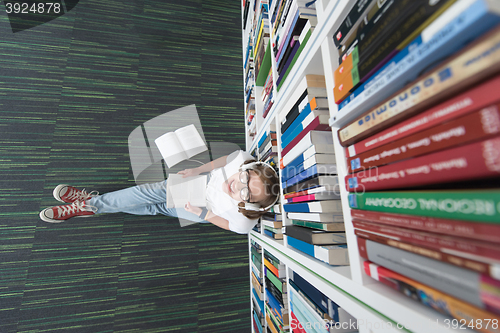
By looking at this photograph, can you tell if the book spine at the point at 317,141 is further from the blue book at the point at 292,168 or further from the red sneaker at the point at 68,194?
the red sneaker at the point at 68,194

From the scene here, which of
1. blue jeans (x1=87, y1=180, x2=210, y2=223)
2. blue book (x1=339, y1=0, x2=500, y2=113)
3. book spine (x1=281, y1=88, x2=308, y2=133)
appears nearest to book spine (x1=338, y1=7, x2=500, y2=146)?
blue book (x1=339, y1=0, x2=500, y2=113)

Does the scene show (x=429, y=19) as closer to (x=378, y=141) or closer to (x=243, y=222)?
(x=378, y=141)

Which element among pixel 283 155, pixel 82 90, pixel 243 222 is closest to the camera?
pixel 283 155

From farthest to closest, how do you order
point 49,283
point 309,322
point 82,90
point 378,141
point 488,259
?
point 82,90, point 49,283, point 309,322, point 378,141, point 488,259

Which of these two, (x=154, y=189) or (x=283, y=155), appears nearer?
(x=283, y=155)

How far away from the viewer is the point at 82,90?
1.96 metres

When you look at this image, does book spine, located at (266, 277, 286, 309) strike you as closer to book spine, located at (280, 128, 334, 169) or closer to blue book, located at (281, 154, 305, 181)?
blue book, located at (281, 154, 305, 181)

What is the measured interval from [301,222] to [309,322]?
365 millimetres

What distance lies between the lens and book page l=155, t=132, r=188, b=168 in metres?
1.94

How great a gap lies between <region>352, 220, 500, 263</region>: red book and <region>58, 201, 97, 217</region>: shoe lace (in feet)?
6.48

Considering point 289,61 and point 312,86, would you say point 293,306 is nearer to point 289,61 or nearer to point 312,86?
point 312,86

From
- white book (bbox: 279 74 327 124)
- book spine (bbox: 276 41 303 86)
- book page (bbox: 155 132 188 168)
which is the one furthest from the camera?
book page (bbox: 155 132 188 168)

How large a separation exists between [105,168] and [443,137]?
2238 millimetres

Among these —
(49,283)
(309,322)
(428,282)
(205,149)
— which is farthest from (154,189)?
(428,282)
